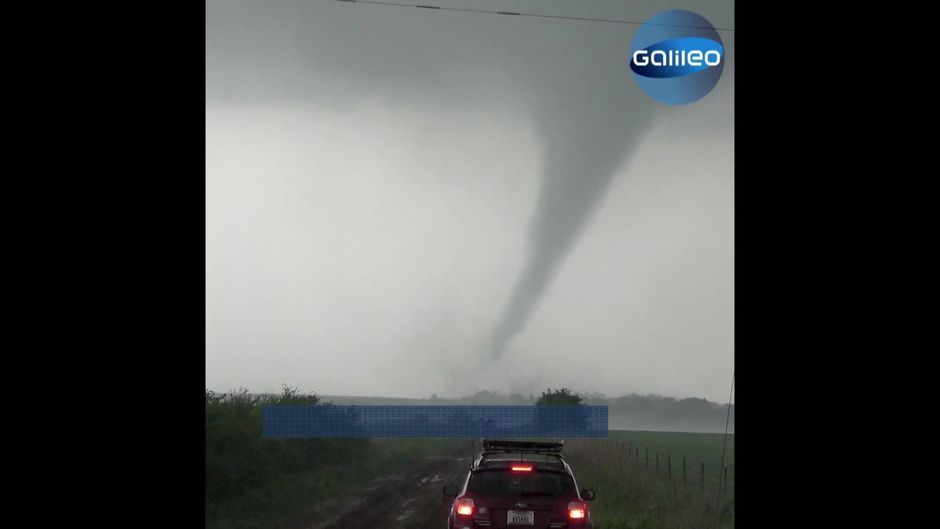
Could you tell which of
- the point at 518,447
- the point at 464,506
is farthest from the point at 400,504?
the point at 464,506

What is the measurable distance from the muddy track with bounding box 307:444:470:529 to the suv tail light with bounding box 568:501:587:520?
9163mm

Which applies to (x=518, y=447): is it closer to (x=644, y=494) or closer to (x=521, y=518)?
(x=521, y=518)

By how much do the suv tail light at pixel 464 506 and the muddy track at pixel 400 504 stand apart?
345 inches

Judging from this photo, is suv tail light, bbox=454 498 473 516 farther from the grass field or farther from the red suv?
the grass field

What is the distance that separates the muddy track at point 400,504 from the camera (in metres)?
20.5

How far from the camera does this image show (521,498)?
1100 centimetres

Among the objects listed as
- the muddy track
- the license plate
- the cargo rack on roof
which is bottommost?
the muddy track

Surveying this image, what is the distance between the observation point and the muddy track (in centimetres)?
2050

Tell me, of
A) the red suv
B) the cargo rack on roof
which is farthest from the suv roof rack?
the red suv

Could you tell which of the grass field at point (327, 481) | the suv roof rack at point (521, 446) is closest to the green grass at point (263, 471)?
the grass field at point (327, 481)
